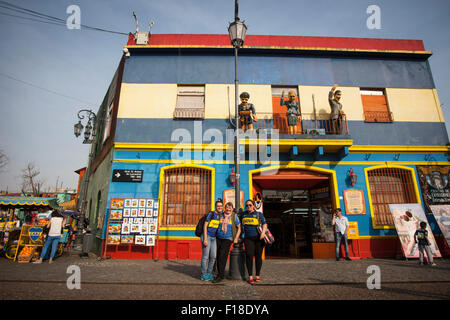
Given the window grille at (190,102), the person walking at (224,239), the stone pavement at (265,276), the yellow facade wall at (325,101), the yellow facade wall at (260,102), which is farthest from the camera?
the yellow facade wall at (325,101)

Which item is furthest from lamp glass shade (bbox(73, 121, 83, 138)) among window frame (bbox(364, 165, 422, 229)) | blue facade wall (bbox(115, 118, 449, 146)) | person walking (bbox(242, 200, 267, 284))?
window frame (bbox(364, 165, 422, 229))

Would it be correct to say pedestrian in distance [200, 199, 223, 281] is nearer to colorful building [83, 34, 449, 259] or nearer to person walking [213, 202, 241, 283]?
person walking [213, 202, 241, 283]

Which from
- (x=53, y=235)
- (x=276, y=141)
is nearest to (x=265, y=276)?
(x=276, y=141)

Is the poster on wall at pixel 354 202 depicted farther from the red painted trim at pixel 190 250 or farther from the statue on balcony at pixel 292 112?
the statue on balcony at pixel 292 112

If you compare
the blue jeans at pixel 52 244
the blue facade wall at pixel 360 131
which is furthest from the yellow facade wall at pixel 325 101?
the blue jeans at pixel 52 244

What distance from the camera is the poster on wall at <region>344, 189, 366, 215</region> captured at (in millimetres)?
Result: 9367

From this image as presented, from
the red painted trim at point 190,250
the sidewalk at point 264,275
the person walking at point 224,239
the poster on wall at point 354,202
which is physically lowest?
the sidewalk at point 264,275

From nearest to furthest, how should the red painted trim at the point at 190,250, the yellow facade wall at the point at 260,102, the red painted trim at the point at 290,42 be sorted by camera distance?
the red painted trim at the point at 190,250, the yellow facade wall at the point at 260,102, the red painted trim at the point at 290,42

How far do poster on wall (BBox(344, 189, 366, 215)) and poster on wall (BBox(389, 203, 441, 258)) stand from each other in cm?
95

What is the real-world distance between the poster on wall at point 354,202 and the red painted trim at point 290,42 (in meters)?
6.96

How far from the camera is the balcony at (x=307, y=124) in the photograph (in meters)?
9.97

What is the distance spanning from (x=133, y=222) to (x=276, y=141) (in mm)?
6122

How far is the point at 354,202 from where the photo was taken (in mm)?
9445

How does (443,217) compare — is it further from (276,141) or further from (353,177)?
(276,141)
